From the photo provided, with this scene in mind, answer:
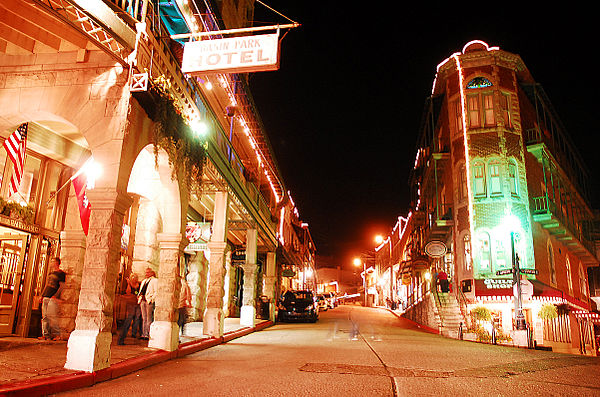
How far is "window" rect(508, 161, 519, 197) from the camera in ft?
72.8

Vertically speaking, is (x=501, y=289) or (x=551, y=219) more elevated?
(x=551, y=219)

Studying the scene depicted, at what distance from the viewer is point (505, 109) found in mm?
23531

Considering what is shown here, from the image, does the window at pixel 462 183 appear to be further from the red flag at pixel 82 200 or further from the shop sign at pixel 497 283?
the red flag at pixel 82 200

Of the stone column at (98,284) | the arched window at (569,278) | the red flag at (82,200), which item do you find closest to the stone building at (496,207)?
the arched window at (569,278)

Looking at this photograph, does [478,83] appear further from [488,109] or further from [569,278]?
[569,278]

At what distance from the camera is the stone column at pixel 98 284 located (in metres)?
6.84

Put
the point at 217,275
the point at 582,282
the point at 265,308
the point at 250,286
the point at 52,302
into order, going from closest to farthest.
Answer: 1. the point at 52,302
2. the point at 217,275
3. the point at 250,286
4. the point at 265,308
5. the point at 582,282

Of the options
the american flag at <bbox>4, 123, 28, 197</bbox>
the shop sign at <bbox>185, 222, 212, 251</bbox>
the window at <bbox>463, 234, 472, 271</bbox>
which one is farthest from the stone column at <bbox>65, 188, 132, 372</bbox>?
the window at <bbox>463, 234, 472, 271</bbox>

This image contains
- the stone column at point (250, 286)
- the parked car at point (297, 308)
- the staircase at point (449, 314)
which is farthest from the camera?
the parked car at point (297, 308)

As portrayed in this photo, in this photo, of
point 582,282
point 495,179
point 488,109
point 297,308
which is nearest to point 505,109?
point 488,109

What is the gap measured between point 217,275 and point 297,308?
42.3 ft

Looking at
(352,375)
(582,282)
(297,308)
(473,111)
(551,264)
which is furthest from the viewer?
(582,282)

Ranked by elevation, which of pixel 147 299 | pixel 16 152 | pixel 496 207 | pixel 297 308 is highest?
pixel 496 207

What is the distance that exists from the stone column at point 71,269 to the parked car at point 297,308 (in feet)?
54.6
